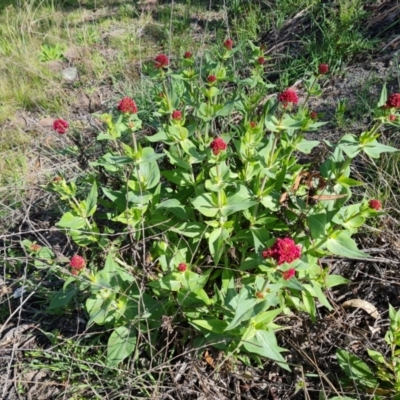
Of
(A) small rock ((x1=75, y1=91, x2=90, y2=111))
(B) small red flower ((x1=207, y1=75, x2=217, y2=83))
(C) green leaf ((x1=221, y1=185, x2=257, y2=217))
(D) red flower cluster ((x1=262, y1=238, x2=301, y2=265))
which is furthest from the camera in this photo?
(A) small rock ((x1=75, y1=91, x2=90, y2=111))

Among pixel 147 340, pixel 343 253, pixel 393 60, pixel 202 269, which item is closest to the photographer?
pixel 343 253

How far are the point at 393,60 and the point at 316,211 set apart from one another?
206 centimetres

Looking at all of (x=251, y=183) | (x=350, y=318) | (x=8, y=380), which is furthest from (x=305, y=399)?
(x=8, y=380)

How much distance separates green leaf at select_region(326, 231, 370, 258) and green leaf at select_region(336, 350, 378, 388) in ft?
1.60

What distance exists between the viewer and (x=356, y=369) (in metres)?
1.87

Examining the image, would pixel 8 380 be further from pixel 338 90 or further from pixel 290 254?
pixel 338 90

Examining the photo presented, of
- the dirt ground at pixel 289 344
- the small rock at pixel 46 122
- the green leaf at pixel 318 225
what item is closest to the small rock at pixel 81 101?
the small rock at pixel 46 122

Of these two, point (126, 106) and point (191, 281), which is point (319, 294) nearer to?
point (191, 281)

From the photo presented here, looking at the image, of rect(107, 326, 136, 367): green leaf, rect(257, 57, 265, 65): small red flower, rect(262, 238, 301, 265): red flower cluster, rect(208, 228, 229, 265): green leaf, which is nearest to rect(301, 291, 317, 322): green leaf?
rect(208, 228, 229, 265): green leaf

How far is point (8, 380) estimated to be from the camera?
6.64 ft

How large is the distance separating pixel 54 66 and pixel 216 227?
350cm

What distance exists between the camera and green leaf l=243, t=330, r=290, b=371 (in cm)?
171

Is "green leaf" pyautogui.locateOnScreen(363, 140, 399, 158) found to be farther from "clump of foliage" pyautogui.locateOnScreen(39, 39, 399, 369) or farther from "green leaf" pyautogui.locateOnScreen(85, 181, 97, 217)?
"green leaf" pyautogui.locateOnScreen(85, 181, 97, 217)

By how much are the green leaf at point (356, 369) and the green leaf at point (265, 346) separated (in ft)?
0.97
